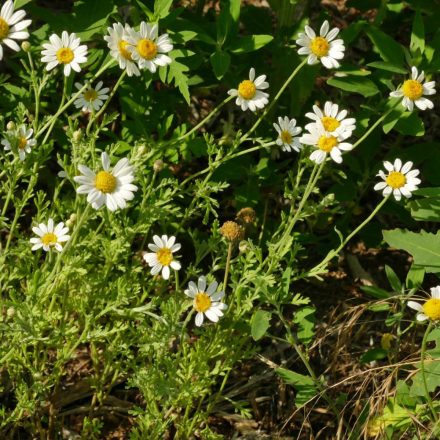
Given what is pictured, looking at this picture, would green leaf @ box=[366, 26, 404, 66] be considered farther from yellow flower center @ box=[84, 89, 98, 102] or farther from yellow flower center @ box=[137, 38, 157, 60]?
yellow flower center @ box=[84, 89, 98, 102]

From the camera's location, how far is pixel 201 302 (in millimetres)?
2479

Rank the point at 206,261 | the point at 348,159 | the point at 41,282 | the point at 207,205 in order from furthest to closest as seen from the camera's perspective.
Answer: the point at 206,261 < the point at 348,159 < the point at 207,205 < the point at 41,282

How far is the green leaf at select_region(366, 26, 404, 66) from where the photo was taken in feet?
9.67

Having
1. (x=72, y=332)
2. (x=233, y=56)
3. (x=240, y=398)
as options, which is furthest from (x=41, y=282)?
(x=233, y=56)

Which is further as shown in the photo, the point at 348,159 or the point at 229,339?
the point at 348,159

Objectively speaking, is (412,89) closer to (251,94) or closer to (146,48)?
(251,94)

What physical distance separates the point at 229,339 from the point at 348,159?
3.59 ft

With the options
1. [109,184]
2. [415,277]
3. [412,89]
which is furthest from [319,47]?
[109,184]

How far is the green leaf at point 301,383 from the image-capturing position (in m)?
2.72

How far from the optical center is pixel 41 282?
8.29 ft

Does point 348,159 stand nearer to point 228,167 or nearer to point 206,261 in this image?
point 228,167

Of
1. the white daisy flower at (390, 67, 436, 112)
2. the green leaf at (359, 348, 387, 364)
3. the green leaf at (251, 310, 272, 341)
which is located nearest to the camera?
the green leaf at (251, 310, 272, 341)

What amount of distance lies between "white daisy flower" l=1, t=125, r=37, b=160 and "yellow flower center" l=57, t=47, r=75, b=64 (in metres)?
0.28

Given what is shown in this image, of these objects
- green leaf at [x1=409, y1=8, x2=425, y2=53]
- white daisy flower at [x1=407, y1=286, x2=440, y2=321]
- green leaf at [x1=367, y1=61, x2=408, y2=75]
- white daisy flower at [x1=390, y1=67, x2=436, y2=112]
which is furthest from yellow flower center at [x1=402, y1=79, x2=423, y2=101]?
white daisy flower at [x1=407, y1=286, x2=440, y2=321]
